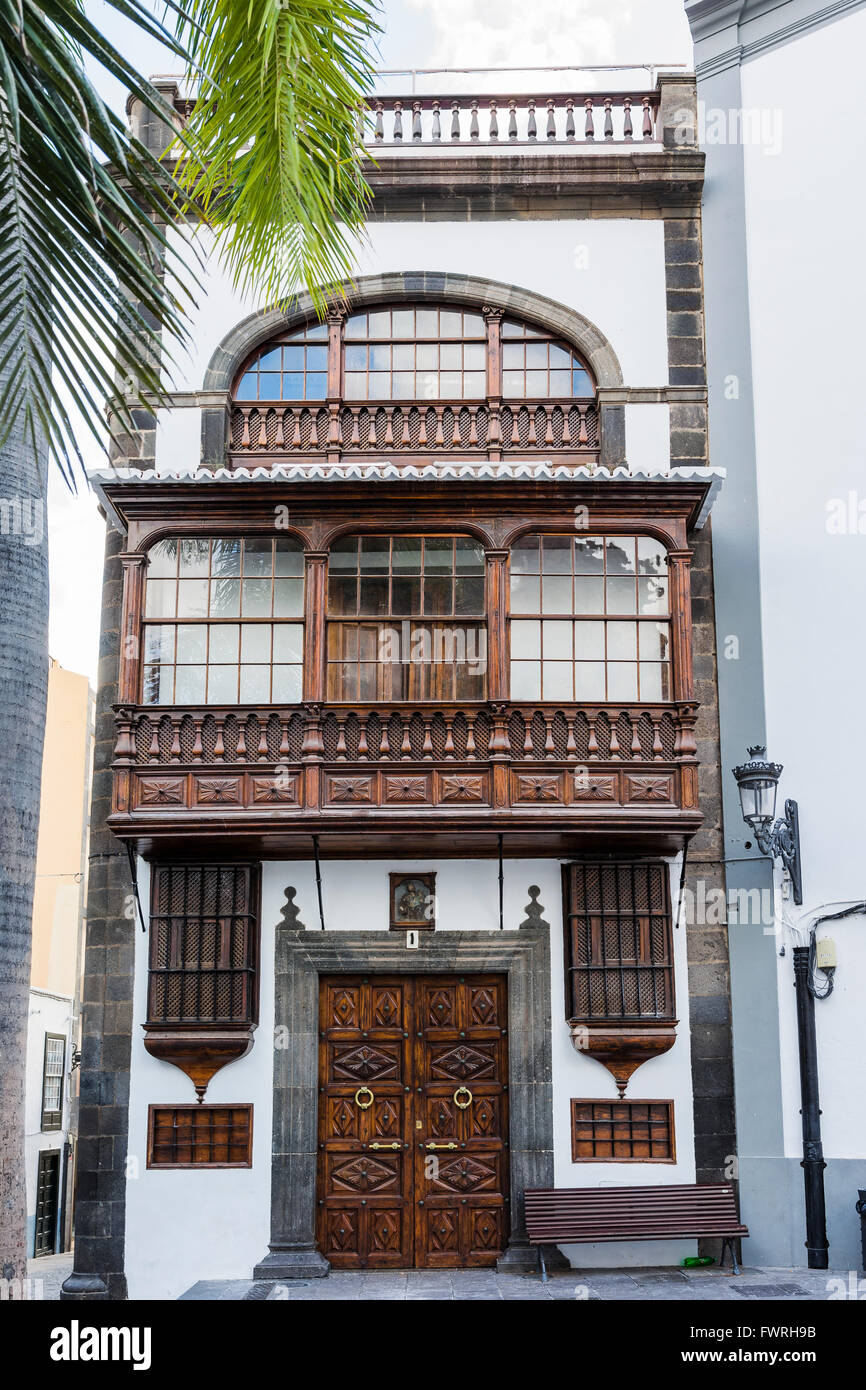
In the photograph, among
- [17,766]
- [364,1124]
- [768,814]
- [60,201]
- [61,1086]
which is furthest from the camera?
[61,1086]

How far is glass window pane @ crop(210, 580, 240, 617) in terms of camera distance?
12625 millimetres

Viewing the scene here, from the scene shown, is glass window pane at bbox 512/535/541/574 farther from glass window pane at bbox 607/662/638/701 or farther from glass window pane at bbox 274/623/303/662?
glass window pane at bbox 274/623/303/662

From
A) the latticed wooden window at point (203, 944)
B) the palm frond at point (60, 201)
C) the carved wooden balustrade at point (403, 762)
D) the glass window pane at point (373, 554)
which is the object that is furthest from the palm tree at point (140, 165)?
the latticed wooden window at point (203, 944)

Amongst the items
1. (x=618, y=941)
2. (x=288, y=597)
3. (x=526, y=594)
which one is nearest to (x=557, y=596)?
(x=526, y=594)

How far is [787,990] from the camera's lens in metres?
12.0

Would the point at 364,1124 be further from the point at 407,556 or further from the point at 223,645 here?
the point at 407,556

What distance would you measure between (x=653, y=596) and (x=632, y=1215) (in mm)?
5303

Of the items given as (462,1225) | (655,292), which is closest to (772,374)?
(655,292)

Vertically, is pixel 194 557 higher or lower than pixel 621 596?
higher

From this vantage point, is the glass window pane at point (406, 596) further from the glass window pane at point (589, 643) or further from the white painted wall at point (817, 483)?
the white painted wall at point (817, 483)

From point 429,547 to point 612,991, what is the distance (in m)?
4.23

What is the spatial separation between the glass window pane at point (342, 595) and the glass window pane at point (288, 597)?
275mm

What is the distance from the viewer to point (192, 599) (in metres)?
12.6

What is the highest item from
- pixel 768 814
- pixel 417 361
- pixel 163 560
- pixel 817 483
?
pixel 417 361
